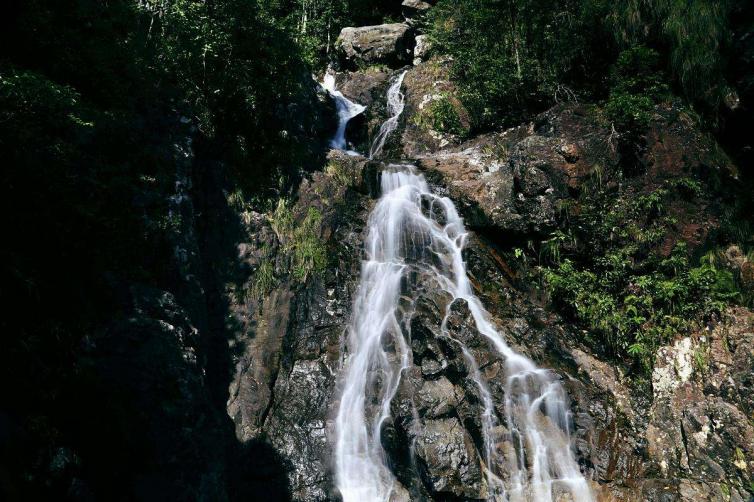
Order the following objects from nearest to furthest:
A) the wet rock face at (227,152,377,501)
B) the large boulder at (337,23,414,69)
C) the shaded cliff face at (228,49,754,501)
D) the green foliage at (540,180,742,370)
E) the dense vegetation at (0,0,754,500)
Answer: the dense vegetation at (0,0,754,500), the shaded cliff face at (228,49,754,501), the wet rock face at (227,152,377,501), the green foliage at (540,180,742,370), the large boulder at (337,23,414,69)

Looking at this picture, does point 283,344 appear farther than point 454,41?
No

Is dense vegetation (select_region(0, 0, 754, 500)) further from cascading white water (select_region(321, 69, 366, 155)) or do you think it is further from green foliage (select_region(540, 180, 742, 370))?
cascading white water (select_region(321, 69, 366, 155))

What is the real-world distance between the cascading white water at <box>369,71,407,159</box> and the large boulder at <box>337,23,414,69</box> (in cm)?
249

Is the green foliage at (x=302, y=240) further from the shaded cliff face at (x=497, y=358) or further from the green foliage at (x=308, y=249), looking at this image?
the shaded cliff face at (x=497, y=358)

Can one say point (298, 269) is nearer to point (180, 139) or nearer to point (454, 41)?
point (180, 139)

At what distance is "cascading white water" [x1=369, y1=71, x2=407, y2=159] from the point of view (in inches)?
716

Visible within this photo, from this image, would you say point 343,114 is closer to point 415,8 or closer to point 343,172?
point 343,172

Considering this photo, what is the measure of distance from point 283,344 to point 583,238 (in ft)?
26.3

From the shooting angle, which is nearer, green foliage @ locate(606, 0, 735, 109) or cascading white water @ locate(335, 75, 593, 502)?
cascading white water @ locate(335, 75, 593, 502)

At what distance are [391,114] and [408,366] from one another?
12345mm

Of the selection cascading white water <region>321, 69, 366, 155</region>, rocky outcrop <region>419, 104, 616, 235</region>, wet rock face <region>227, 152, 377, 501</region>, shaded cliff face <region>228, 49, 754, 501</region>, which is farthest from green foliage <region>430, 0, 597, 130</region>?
wet rock face <region>227, 152, 377, 501</region>

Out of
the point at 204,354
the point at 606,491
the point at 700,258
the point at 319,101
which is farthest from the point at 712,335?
the point at 319,101

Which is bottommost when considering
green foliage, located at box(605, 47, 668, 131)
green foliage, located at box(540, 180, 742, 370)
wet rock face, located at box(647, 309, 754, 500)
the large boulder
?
wet rock face, located at box(647, 309, 754, 500)

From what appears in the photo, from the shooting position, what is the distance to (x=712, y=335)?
10.3m
